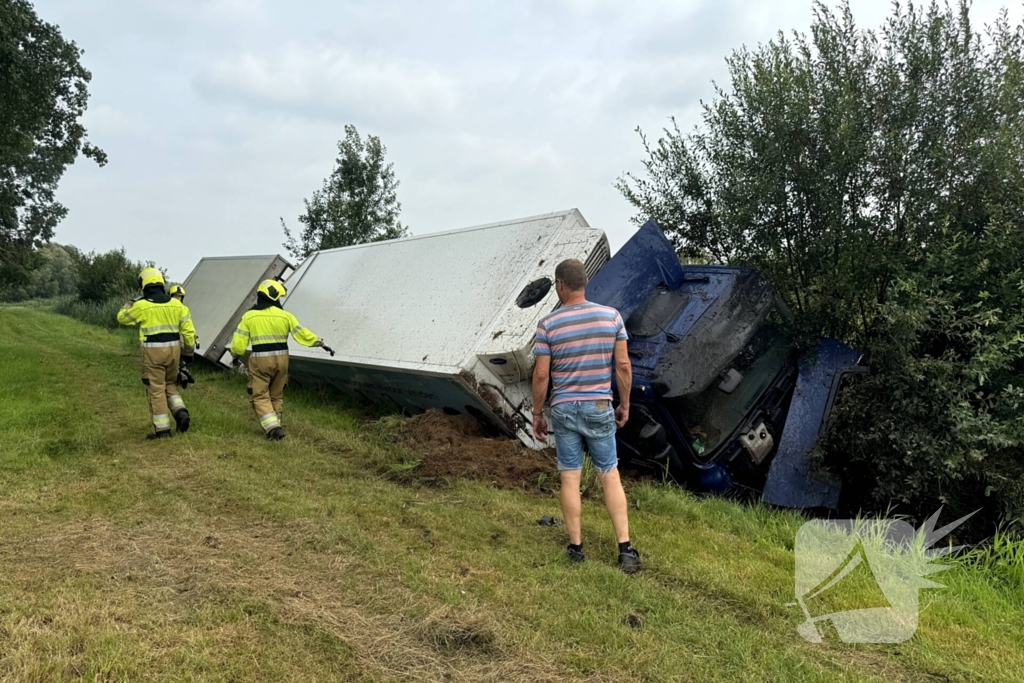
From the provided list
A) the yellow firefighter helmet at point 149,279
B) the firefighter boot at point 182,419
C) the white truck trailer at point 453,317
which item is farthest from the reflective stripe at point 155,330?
the white truck trailer at point 453,317

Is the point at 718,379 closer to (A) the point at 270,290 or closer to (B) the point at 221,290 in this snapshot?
(A) the point at 270,290

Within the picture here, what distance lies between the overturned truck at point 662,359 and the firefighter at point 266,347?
1.04 m

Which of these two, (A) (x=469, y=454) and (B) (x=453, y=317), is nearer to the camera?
(A) (x=469, y=454)

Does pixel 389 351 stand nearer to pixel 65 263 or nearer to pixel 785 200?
pixel 785 200

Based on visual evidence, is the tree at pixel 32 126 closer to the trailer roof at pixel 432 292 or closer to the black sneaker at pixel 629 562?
the trailer roof at pixel 432 292

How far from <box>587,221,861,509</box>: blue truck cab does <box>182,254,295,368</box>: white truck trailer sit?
651 cm

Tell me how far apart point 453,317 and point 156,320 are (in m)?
2.95

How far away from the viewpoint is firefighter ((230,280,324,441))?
6.59 metres

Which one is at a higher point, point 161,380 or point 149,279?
point 149,279

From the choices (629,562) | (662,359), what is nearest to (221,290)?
(662,359)

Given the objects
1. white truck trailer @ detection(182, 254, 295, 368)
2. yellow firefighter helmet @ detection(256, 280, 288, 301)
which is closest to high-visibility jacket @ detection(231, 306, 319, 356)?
yellow firefighter helmet @ detection(256, 280, 288, 301)

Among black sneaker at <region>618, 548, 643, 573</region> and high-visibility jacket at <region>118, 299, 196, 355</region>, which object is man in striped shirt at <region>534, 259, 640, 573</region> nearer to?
black sneaker at <region>618, 548, 643, 573</region>

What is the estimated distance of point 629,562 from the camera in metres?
3.48

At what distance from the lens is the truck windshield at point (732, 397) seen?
215 inches
